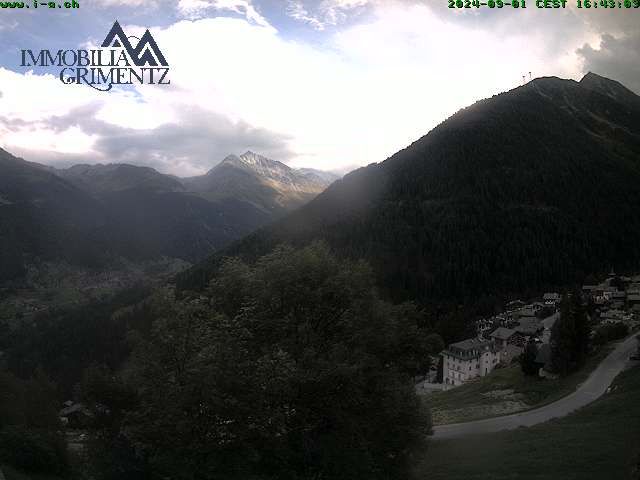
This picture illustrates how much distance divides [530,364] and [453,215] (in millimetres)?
149601

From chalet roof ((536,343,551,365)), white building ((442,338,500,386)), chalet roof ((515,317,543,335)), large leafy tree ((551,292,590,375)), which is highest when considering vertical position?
large leafy tree ((551,292,590,375))

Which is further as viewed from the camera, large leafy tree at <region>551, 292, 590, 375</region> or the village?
the village

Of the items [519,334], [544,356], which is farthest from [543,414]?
[519,334]

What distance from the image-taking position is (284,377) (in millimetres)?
14922

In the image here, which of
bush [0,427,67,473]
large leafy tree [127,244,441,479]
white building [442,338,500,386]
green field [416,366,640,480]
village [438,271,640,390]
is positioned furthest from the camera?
white building [442,338,500,386]

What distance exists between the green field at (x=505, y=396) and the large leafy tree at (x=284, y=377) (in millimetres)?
27930

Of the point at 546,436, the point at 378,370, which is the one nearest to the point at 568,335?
the point at 546,436

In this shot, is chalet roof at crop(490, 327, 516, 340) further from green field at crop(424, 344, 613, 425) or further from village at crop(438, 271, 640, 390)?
green field at crop(424, 344, 613, 425)

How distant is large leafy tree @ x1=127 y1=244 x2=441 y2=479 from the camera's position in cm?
1384

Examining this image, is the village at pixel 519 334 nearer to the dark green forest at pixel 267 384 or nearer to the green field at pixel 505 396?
the green field at pixel 505 396

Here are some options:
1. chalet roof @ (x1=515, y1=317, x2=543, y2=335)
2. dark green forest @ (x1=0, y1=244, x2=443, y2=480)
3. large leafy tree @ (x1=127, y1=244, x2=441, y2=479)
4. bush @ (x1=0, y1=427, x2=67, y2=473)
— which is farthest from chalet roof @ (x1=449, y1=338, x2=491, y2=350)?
bush @ (x1=0, y1=427, x2=67, y2=473)

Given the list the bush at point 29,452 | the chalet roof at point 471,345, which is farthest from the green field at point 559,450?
the chalet roof at point 471,345

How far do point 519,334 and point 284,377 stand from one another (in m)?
99.8

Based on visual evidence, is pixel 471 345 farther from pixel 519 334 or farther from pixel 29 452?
pixel 29 452
